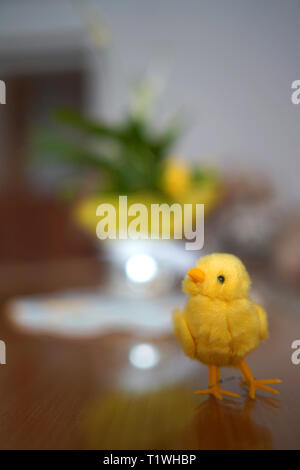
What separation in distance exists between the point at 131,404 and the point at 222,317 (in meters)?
0.10

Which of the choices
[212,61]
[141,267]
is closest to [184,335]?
[141,267]

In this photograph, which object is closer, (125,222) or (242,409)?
(242,409)

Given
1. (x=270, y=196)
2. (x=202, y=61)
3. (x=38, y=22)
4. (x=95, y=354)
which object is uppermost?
(x=38, y=22)

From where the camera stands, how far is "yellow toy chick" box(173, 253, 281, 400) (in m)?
0.28

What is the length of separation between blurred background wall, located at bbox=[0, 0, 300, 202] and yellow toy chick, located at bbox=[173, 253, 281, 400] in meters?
2.27

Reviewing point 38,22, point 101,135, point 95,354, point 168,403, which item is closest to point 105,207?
point 101,135

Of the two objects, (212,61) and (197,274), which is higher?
(212,61)

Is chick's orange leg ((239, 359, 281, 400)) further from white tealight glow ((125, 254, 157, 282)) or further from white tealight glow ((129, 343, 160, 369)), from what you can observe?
white tealight glow ((125, 254, 157, 282))

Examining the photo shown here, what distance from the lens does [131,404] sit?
1.01 ft

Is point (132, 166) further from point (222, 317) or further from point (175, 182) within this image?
point (222, 317)

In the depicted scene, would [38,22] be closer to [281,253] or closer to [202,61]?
[202,61]

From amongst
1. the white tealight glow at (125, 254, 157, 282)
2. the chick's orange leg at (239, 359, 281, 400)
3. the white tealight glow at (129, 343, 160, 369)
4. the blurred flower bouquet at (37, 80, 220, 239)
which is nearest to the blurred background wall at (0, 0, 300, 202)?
the blurred flower bouquet at (37, 80, 220, 239)

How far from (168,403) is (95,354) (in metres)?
0.16

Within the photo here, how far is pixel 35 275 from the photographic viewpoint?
3.88 ft
